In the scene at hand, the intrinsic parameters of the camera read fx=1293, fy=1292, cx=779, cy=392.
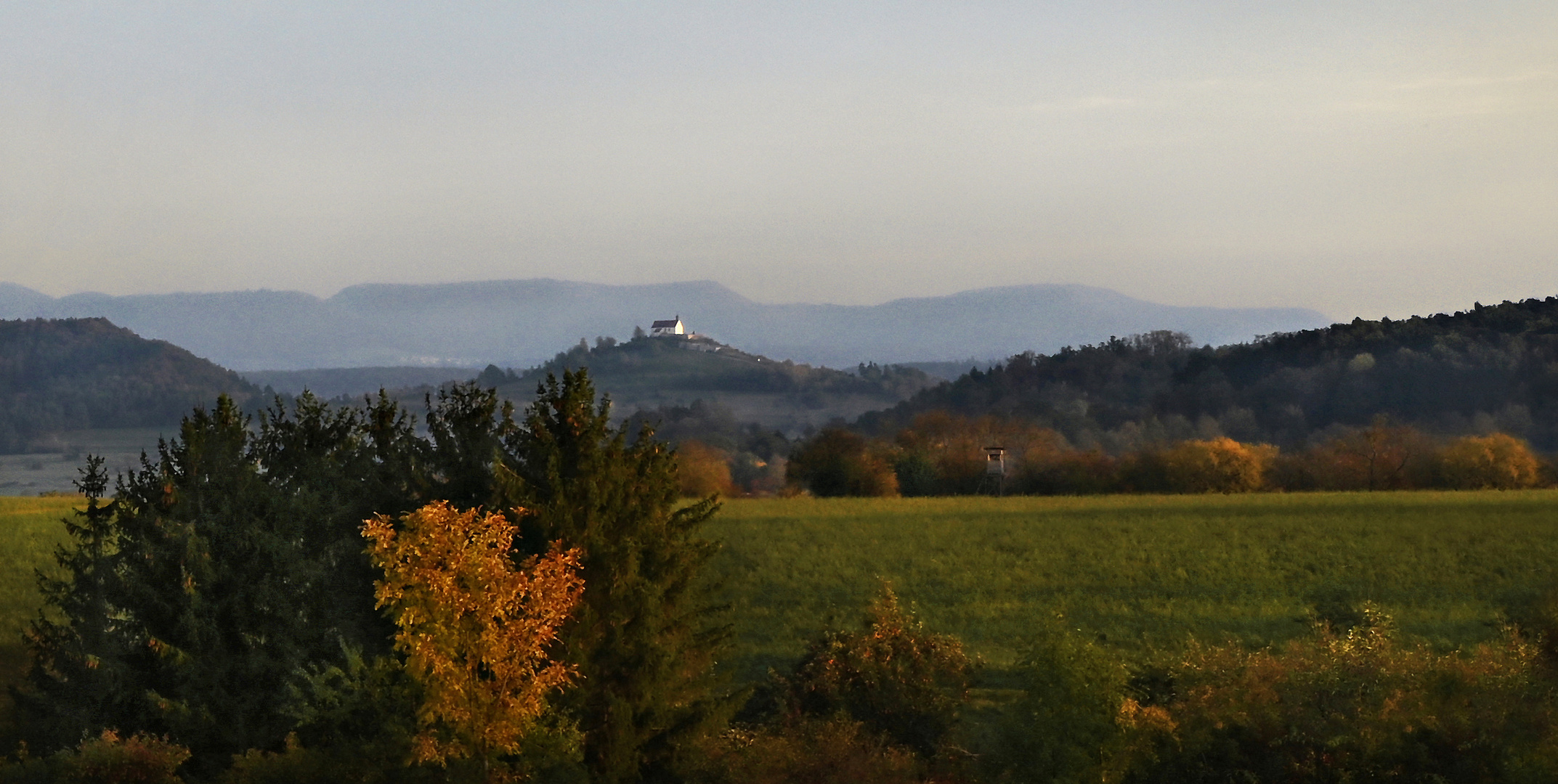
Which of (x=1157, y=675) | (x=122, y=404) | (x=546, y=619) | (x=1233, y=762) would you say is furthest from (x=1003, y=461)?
(x=122, y=404)

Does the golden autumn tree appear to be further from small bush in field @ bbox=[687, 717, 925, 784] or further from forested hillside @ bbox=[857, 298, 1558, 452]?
forested hillside @ bbox=[857, 298, 1558, 452]

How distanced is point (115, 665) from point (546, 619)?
931 centimetres

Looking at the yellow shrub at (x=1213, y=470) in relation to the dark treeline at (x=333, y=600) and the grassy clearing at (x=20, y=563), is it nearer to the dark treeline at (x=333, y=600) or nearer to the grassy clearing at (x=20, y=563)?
the dark treeline at (x=333, y=600)

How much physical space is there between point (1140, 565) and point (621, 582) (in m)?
26.0

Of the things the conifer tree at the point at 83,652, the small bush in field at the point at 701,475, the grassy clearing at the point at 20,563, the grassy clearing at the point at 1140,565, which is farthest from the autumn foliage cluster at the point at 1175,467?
the conifer tree at the point at 83,652

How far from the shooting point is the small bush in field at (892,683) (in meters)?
26.8

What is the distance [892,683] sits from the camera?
26844 mm

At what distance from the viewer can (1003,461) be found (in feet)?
226

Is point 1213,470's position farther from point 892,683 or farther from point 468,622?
point 468,622

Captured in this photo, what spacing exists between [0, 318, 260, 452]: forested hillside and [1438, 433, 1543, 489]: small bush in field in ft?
448

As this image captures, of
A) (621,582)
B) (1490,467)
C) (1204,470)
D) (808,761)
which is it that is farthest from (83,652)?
(1490,467)

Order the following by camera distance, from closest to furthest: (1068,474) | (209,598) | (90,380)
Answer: (209,598) < (1068,474) < (90,380)

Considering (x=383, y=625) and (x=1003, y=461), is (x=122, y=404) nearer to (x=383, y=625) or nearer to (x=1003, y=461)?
(x=1003, y=461)

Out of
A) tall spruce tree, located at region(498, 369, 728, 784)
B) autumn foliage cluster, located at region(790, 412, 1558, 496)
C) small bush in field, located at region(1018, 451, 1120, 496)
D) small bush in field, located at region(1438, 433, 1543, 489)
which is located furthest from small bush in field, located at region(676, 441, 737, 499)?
tall spruce tree, located at region(498, 369, 728, 784)
